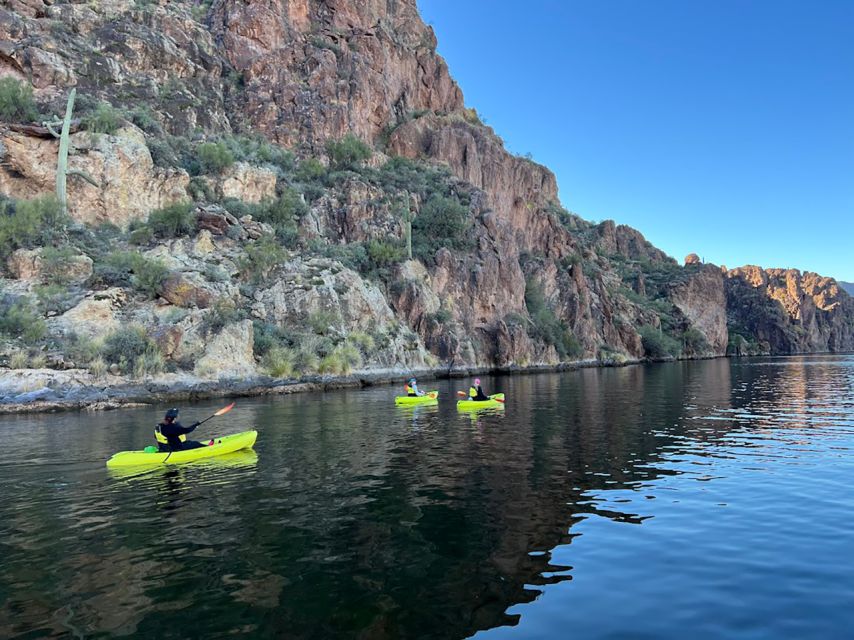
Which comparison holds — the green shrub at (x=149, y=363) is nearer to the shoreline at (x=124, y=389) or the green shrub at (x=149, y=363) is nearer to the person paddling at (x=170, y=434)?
the shoreline at (x=124, y=389)

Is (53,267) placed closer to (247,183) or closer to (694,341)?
(247,183)

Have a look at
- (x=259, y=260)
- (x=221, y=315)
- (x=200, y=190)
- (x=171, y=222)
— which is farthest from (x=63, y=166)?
(x=221, y=315)

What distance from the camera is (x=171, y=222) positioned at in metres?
53.1

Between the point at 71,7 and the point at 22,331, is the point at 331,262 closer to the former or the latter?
the point at 22,331

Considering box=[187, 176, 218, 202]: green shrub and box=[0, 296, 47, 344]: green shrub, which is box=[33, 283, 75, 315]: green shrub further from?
box=[187, 176, 218, 202]: green shrub

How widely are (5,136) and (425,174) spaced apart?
57.7 metres

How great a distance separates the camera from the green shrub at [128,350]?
128ft

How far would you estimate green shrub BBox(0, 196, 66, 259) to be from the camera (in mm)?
44312

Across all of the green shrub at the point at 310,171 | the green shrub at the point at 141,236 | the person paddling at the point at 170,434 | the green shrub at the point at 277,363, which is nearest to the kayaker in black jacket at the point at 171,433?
the person paddling at the point at 170,434

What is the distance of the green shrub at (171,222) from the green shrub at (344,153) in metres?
33.0

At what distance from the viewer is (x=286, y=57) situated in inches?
3346

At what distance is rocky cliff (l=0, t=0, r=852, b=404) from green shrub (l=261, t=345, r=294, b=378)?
19 centimetres

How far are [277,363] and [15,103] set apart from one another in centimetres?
3802

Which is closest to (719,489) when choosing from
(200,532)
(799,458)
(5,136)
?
(799,458)
